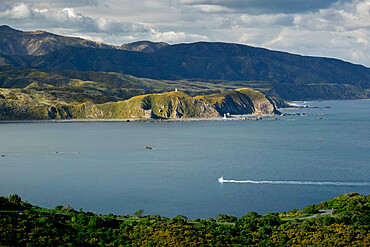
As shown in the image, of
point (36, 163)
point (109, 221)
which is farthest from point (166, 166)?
point (109, 221)

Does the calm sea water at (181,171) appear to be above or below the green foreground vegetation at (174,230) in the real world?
below

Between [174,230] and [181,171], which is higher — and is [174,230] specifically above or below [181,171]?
above

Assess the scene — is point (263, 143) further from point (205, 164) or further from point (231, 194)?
point (231, 194)

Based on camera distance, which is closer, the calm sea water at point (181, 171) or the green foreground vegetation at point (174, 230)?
the green foreground vegetation at point (174, 230)

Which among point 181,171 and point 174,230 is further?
point 181,171
